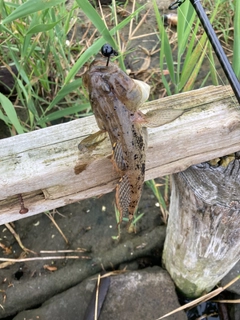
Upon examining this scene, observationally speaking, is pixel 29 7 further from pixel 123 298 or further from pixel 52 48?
pixel 123 298

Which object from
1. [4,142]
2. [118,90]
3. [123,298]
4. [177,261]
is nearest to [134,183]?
[118,90]

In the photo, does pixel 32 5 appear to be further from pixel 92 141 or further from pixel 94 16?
pixel 92 141

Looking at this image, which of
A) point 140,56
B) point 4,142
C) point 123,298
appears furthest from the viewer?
point 140,56

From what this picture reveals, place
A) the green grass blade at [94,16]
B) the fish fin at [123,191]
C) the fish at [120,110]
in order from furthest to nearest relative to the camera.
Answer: the green grass blade at [94,16] → the fish fin at [123,191] → the fish at [120,110]

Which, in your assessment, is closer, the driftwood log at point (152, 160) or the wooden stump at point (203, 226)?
the driftwood log at point (152, 160)

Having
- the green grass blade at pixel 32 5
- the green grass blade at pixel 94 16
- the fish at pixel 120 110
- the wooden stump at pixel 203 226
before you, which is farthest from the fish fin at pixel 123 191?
the green grass blade at pixel 32 5

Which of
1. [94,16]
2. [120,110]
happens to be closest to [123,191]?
[120,110]

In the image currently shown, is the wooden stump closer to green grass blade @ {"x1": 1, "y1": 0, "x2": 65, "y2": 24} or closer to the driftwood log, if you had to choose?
the driftwood log

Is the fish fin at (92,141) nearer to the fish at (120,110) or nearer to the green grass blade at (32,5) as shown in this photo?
the fish at (120,110)
